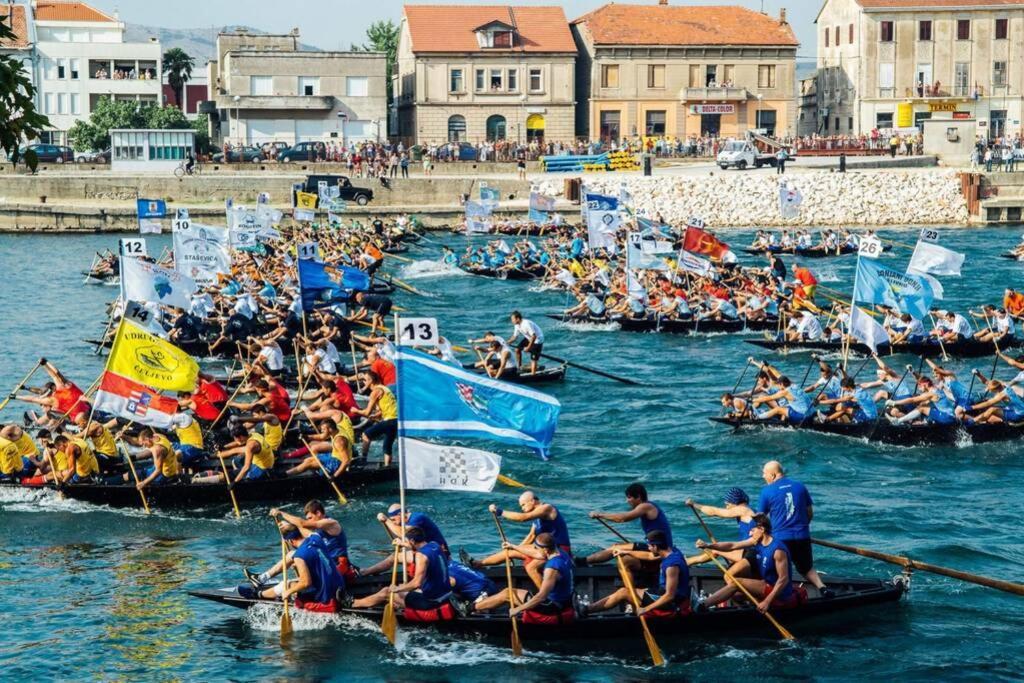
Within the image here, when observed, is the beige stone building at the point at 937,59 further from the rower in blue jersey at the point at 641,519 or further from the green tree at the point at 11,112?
the green tree at the point at 11,112

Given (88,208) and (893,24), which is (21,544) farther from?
(893,24)

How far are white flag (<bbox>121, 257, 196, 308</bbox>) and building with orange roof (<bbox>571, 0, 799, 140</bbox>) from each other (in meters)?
64.8

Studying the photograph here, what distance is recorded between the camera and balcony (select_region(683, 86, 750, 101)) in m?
93.8

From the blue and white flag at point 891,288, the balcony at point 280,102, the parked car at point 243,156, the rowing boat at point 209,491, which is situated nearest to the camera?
the rowing boat at point 209,491

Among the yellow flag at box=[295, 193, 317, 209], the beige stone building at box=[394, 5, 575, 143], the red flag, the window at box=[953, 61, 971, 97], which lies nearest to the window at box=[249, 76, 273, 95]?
the beige stone building at box=[394, 5, 575, 143]

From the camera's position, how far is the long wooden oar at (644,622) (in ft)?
54.4

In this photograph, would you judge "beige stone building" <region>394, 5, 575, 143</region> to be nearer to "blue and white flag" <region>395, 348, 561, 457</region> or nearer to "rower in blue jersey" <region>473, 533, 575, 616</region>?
"blue and white flag" <region>395, 348, 561, 457</region>

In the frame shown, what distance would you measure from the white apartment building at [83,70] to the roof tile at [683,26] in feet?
105

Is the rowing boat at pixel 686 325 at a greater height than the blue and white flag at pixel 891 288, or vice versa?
the blue and white flag at pixel 891 288

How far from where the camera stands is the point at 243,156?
8269cm

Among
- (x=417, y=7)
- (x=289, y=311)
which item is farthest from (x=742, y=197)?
(x=289, y=311)

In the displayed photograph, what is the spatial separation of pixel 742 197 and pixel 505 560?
5981 cm

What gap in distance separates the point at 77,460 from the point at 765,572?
11.3m

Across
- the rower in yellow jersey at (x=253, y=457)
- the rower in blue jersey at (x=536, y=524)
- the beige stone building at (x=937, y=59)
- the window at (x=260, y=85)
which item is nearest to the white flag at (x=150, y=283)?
the rower in yellow jersey at (x=253, y=457)
